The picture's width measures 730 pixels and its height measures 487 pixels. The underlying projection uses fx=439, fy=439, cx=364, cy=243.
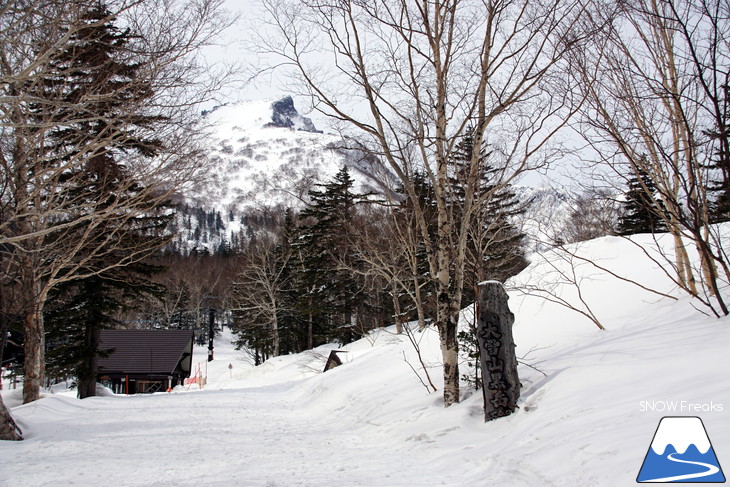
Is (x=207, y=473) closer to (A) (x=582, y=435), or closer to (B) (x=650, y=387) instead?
(A) (x=582, y=435)

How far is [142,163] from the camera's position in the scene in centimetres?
855

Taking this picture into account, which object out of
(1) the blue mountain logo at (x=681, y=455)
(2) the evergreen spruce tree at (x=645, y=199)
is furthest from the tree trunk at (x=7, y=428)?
(2) the evergreen spruce tree at (x=645, y=199)

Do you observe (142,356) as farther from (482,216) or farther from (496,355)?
(496,355)

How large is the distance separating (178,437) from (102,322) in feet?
29.1

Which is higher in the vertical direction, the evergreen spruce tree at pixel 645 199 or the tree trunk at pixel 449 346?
the evergreen spruce tree at pixel 645 199

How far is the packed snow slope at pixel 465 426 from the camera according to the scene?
343cm

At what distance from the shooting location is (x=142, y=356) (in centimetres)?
2964

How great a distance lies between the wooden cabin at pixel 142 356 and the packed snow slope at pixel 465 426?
2108cm

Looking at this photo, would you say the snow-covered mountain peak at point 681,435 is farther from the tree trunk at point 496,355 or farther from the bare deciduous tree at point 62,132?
the bare deciduous tree at point 62,132

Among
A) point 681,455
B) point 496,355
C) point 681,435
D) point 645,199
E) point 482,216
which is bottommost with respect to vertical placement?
point 681,455

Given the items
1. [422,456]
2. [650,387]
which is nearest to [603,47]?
[650,387]

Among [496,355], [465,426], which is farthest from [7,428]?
[496,355]

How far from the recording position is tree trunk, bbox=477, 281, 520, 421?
203 inches

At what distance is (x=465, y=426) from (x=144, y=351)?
98.2 ft
